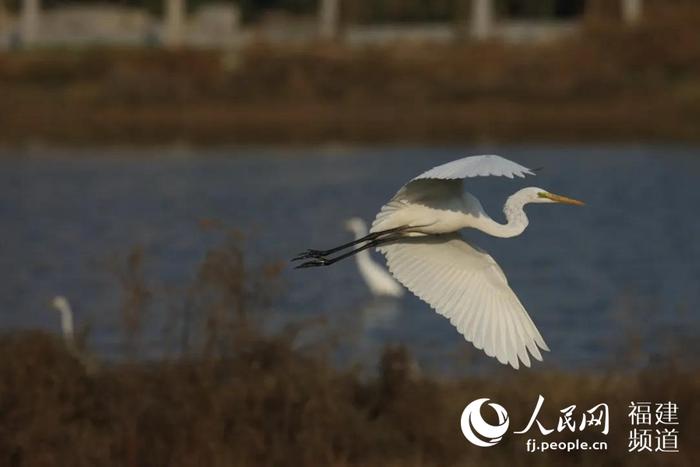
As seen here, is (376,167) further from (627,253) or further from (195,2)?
(195,2)

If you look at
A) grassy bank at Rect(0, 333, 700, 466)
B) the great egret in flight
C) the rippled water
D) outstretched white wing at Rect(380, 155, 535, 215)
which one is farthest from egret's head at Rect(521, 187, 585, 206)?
the rippled water

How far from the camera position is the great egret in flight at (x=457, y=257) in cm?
670

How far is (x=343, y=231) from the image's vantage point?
1783 centimetres

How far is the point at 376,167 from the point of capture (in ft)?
79.2

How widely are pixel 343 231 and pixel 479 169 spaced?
38.7 ft

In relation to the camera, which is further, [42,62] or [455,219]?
[42,62]

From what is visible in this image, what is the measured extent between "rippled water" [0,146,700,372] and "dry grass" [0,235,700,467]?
0.46m

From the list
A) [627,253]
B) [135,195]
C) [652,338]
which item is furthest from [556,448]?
[135,195]

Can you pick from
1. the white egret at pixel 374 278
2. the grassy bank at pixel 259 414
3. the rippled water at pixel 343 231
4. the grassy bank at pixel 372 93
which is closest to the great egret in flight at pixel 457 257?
the grassy bank at pixel 259 414

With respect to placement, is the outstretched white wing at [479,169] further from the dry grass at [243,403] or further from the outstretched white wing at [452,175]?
the dry grass at [243,403]

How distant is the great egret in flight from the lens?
264 inches

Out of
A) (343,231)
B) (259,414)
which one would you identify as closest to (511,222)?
(259,414)

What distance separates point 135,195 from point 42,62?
12696 mm

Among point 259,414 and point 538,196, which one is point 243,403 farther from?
point 538,196
